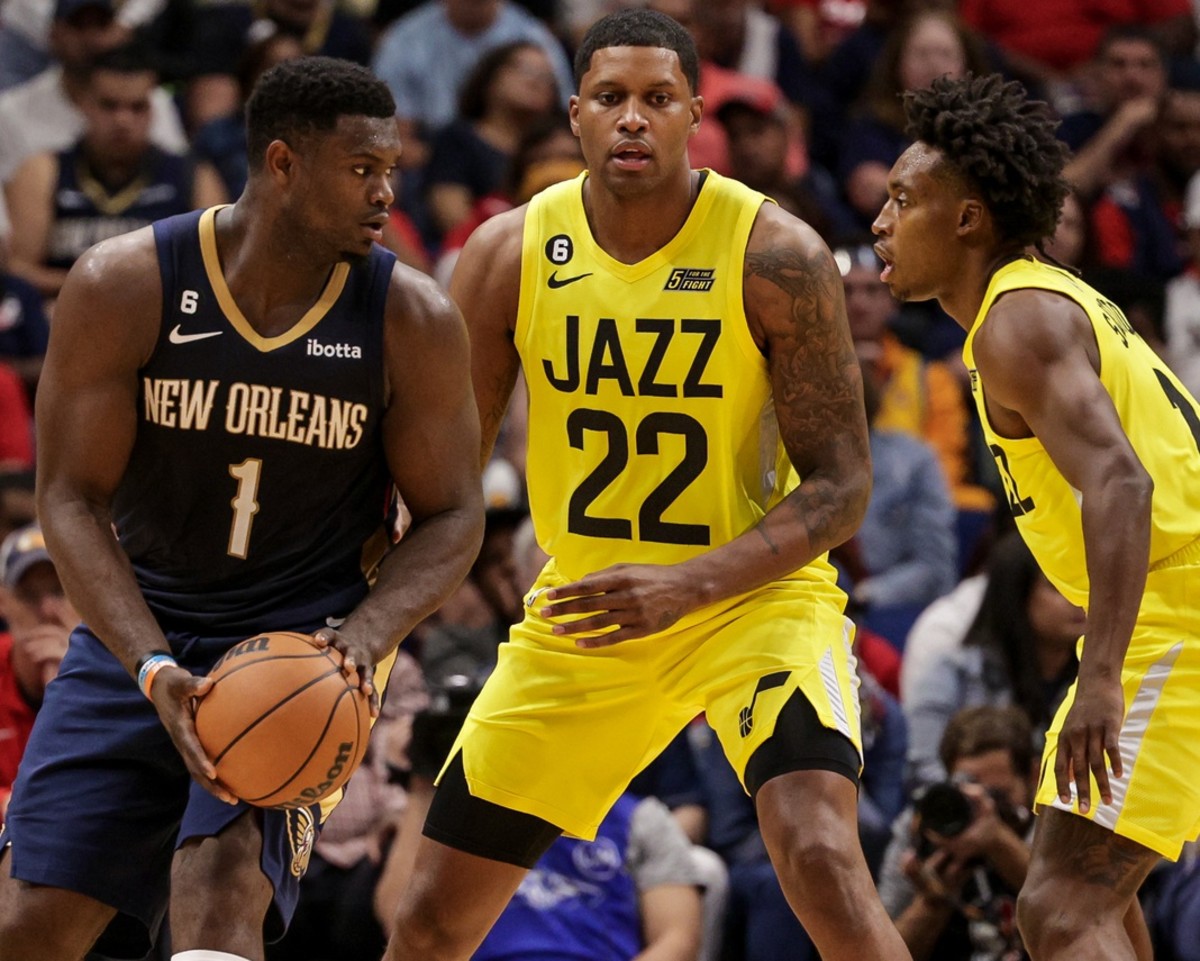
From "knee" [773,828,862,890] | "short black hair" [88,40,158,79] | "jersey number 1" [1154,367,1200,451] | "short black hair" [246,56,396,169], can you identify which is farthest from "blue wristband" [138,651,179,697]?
"short black hair" [88,40,158,79]

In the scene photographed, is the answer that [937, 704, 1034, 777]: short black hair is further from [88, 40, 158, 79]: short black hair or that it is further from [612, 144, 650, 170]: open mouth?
[88, 40, 158, 79]: short black hair

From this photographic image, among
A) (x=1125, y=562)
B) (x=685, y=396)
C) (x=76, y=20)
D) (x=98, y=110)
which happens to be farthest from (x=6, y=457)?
(x=1125, y=562)

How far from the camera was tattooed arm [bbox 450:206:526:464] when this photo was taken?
5426mm

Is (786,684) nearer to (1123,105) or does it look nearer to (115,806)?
(115,806)

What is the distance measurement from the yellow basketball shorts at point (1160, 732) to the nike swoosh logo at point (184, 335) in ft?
7.08

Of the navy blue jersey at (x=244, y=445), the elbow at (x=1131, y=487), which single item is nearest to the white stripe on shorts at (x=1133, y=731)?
the elbow at (x=1131, y=487)

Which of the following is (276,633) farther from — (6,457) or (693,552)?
(6,457)

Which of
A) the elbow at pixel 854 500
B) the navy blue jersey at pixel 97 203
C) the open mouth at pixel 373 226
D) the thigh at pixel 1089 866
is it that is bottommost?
the thigh at pixel 1089 866

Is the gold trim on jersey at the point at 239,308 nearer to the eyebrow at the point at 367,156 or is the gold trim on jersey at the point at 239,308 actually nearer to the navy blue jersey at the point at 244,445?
the navy blue jersey at the point at 244,445

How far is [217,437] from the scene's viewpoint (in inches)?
189

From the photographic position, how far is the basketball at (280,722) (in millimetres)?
4379

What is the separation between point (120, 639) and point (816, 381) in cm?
182

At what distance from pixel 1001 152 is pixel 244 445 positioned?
2.09 metres

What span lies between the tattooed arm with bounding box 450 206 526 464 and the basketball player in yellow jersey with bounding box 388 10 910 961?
4 cm
